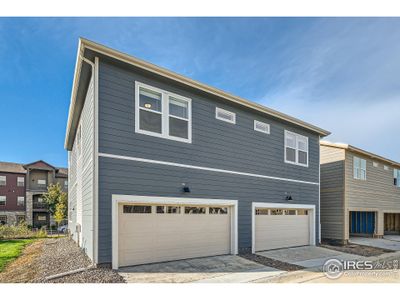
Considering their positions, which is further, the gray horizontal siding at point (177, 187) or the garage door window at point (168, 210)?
the garage door window at point (168, 210)

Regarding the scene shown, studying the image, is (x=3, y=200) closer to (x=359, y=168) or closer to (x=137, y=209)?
(x=137, y=209)

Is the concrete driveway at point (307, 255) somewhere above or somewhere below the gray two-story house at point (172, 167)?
below

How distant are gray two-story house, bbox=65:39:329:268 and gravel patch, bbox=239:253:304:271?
0.58 m

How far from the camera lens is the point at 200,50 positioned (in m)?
10.9

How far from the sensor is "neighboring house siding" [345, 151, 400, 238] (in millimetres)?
15844

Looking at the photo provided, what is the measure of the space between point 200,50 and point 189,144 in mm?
3941

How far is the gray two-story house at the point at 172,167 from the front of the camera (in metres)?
7.56

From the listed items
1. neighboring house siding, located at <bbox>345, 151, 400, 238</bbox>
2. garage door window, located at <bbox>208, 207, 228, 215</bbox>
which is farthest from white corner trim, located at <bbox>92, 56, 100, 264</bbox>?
neighboring house siding, located at <bbox>345, 151, 400, 238</bbox>

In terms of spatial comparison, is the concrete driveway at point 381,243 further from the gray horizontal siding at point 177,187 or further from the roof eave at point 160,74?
the roof eave at point 160,74

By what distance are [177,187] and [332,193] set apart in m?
10.8

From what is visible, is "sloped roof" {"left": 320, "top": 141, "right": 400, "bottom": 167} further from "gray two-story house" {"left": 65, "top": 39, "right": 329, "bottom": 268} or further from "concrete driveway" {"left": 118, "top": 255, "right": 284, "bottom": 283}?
"concrete driveway" {"left": 118, "top": 255, "right": 284, "bottom": 283}

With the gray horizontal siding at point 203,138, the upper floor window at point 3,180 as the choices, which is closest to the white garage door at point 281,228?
the gray horizontal siding at point 203,138

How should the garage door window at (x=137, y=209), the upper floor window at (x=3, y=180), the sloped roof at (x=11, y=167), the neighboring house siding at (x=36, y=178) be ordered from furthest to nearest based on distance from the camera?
the neighboring house siding at (x=36, y=178) → the sloped roof at (x=11, y=167) → the upper floor window at (x=3, y=180) → the garage door window at (x=137, y=209)

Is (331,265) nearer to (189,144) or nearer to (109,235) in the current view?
(189,144)
